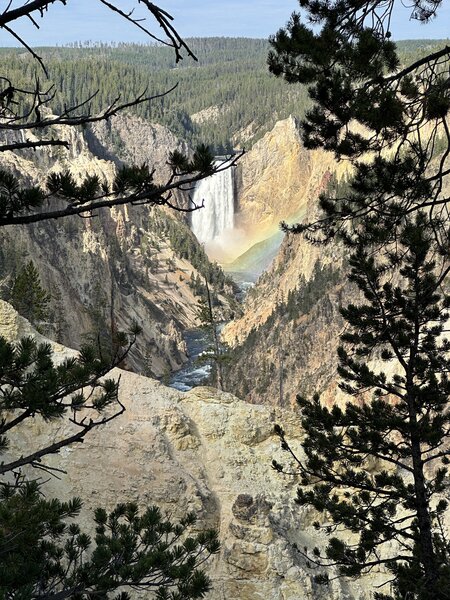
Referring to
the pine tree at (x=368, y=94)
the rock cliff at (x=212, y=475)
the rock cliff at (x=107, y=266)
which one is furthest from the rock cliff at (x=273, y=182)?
the pine tree at (x=368, y=94)

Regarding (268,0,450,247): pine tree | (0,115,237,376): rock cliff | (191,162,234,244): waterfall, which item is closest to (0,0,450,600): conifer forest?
(268,0,450,247): pine tree

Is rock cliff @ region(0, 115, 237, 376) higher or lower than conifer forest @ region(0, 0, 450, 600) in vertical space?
lower

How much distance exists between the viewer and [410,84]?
18.5 feet

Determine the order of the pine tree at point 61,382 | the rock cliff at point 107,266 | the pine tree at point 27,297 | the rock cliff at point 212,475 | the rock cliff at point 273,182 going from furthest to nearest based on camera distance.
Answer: the rock cliff at point 273,182
the rock cliff at point 107,266
the pine tree at point 27,297
the rock cliff at point 212,475
the pine tree at point 61,382

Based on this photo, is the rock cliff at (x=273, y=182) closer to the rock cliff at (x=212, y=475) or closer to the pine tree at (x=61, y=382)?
the rock cliff at (x=212, y=475)

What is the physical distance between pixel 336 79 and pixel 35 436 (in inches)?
531

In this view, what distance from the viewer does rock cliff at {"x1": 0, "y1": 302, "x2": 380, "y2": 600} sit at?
14047 mm

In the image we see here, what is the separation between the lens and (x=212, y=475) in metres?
17.3

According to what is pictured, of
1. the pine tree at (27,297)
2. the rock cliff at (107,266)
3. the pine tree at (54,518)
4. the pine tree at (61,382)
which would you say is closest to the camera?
the pine tree at (61,382)

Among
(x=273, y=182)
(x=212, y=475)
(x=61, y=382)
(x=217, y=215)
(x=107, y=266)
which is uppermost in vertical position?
(x=61, y=382)

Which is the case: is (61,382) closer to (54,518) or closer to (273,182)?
(54,518)

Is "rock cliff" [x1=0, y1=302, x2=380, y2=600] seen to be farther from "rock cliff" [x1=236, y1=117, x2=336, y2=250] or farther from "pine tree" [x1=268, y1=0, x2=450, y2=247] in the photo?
"rock cliff" [x1=236, y1=117, x2=336, y2=250]

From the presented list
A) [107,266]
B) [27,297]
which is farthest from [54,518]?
[107,266]

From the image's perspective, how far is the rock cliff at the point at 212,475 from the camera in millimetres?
14047
